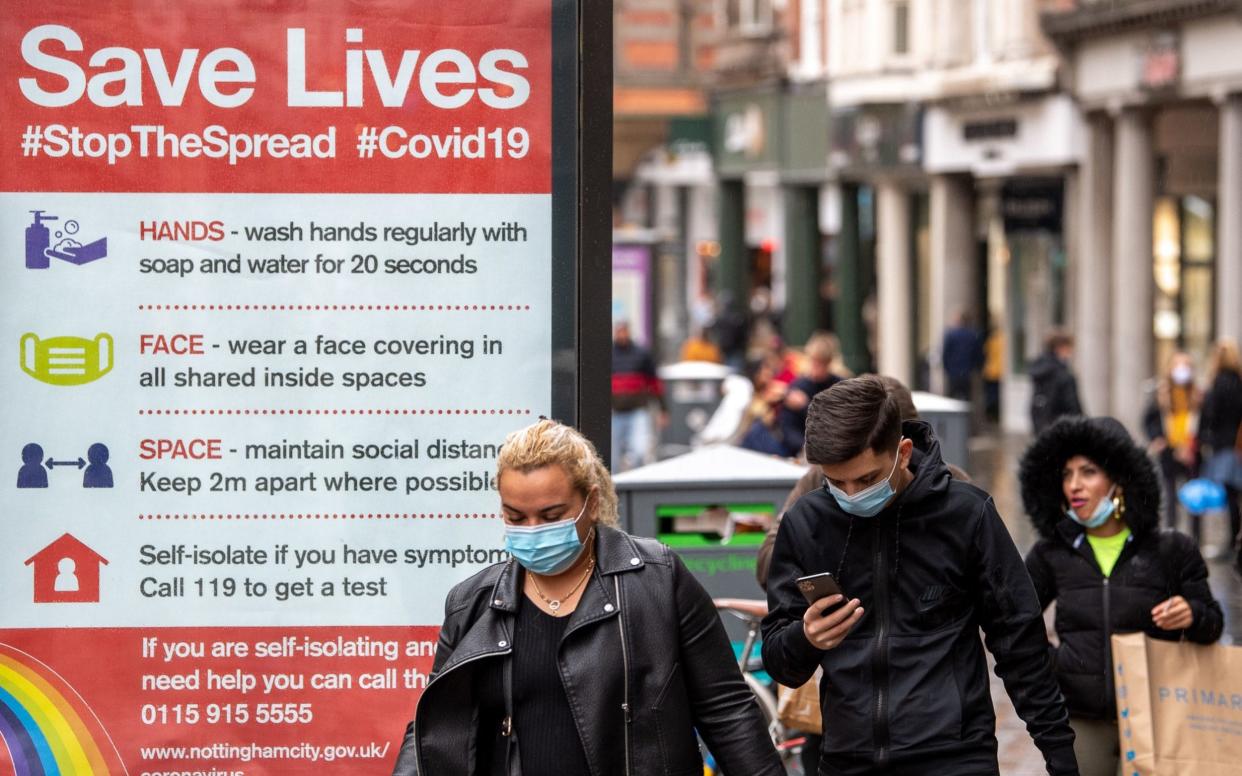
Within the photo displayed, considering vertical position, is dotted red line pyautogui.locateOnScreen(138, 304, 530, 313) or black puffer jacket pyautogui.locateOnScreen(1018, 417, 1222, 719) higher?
dotted red line pyautogui.locateOnScreen(138, 304, 530, 313)

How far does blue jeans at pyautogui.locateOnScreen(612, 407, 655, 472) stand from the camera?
2245 centimetres

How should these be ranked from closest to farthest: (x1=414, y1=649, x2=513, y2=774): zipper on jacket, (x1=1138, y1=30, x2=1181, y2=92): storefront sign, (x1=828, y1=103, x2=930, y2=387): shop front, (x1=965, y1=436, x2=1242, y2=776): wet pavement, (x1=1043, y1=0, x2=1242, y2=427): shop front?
(x1=414, y1=649, x2=513, y2=774): zipper on jacket → (x1=965, y1=436, x2=1242, y2=776): wet pavement → (x1=1138, y1=30, x2=1181, y2=92): storefront sign → (x1=1043, y1=0, x2=1242, y2=427): shop front → (x1=828, y1=103, x2=930, y2=387): shop front

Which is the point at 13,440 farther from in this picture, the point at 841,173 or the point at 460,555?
the point at 841,173

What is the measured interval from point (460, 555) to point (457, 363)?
45 centimetres

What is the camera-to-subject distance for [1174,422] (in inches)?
733

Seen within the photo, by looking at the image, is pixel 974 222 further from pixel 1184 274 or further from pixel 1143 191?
pixel 1143 191

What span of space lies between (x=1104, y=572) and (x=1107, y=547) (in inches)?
3.1

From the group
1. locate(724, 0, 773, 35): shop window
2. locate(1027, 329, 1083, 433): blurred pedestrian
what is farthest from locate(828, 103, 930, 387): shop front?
locate(1027, 329, 1083, 433): blurred pedestrian

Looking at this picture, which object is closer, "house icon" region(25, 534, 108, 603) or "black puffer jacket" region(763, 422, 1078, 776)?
"black puffer jacket" region(763, 422, 1078, 776)

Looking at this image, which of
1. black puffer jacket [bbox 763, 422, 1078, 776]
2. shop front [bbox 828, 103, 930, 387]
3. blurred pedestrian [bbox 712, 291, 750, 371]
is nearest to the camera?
black puffer jacket [bbox 763, 422, 1078, 776]

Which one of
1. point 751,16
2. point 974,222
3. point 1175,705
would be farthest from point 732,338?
point 1175,705

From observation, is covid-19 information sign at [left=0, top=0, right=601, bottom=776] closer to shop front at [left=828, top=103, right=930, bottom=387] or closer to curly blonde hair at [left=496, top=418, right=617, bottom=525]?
curly blonde hair at [left=496, top=418, right=617, bottom=525]

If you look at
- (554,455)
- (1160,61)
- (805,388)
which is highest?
(1160,61)

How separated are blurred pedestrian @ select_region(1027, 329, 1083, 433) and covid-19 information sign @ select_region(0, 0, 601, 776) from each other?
1725 centimetres
